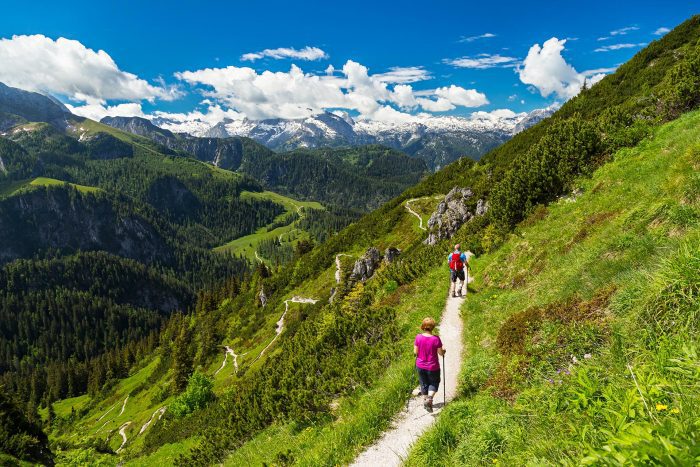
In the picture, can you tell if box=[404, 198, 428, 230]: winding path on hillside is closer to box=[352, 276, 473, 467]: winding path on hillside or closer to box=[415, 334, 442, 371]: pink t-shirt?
box=[352, 276, 473, 467]: winding path on hillside

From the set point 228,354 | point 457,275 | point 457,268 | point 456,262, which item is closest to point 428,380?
point 456,262

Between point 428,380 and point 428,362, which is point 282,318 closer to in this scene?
point 428,380

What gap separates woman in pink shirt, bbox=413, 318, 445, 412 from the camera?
32.9ft

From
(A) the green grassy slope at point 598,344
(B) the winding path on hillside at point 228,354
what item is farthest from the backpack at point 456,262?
(B) the winding path on hillside at point 228,354

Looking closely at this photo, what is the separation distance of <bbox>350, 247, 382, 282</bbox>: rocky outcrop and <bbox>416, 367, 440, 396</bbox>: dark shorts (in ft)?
180

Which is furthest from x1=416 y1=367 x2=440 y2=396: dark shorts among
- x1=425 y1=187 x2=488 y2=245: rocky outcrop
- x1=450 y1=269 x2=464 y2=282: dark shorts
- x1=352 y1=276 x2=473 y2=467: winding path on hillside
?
x1=425 y1=187 x2=488 y2=245: rocky outcrop

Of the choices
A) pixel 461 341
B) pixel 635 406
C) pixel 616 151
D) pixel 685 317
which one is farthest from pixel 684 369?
pixel 616 151

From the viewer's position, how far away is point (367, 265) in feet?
219

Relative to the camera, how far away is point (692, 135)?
15625 millimetres

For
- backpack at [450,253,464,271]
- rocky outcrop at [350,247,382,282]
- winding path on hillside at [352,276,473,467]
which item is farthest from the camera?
rocky outcrop at [350,247,382,282]

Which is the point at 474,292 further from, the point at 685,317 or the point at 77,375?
the point at 77,375

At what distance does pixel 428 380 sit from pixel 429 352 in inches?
32.7

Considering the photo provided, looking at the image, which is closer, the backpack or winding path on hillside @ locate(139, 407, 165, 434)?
the backpack

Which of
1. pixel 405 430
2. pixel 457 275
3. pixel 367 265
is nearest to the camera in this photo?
pixel 405 430
